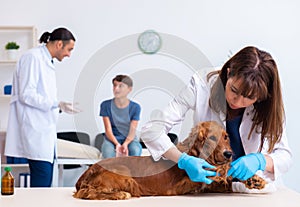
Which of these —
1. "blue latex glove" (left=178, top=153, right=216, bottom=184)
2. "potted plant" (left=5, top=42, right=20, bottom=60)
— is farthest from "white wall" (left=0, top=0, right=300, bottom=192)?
"blue latex glove" (left=178, top=153, right=216, bottom=184)

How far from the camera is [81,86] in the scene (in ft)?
6.63

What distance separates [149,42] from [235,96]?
2.60 metres

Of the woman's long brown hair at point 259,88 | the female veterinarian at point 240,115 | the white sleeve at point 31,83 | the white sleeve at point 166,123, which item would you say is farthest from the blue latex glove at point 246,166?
the white sleeve at point 31,83

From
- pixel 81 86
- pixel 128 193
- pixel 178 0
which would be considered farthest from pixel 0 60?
pixel 128 193

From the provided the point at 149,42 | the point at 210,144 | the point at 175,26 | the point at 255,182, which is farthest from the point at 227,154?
the point at 175,26

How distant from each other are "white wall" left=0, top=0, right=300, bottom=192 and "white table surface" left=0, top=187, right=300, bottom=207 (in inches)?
97.9

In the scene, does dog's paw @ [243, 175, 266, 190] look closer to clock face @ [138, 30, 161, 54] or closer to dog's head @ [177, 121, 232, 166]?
dog's head @ [177, 121, 232, 166]

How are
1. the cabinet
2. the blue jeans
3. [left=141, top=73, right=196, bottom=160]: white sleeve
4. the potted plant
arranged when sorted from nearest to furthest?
1. [left=141, top=73, right=196, bottom=160]: white sleeve
2. the blue jeans
3. the potted plant
4. the cabinet

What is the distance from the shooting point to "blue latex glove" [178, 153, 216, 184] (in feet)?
4.94

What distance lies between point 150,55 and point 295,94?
1266mm

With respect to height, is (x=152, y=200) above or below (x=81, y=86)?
below

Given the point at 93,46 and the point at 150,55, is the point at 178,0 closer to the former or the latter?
the point at 150,55

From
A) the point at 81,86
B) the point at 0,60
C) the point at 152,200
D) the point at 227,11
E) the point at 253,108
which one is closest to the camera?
the point at 152,200

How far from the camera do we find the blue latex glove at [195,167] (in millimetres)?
1507
